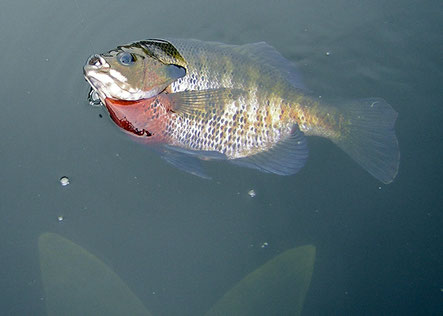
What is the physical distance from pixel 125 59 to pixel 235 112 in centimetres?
80

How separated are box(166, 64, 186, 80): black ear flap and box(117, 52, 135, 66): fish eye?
0.25 meters

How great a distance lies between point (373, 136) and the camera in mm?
2723

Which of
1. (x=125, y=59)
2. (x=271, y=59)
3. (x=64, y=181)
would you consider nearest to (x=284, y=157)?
(x=271, y=59)

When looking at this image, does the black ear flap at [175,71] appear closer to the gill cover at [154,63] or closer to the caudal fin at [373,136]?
the gill cover at [154,63]

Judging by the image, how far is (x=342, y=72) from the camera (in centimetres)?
349

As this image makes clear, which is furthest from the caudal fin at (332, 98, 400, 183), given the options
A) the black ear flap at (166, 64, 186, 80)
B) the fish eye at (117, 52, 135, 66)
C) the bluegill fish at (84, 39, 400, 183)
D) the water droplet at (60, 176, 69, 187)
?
the water droplet at (60, 176, 69, 187)

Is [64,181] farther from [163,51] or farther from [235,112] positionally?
[235,112]

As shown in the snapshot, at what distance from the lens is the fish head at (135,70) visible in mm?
2602

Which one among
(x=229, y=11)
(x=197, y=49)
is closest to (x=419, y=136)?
(x=197, y=49)

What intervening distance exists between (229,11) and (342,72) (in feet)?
4.28

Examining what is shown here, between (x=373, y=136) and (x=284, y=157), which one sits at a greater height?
(x=373, y=136)

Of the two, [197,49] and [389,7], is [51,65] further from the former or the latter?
[389,7]

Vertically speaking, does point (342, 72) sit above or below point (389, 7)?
below

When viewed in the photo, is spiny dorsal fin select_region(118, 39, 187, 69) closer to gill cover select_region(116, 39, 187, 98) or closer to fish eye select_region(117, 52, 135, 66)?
gill cover select_region(116, 39, 187, 98)
